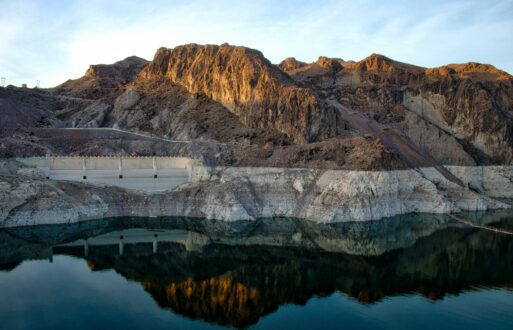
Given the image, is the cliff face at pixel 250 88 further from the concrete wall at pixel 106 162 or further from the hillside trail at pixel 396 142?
the concrete wall at pixel 106 162

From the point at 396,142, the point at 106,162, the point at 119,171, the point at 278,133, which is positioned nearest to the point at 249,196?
the point at 119,171

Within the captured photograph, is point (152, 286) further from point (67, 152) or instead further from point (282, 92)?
point (282, 92)

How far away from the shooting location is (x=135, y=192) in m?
60.6

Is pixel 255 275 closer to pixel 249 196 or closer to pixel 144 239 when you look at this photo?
pixel 144 239

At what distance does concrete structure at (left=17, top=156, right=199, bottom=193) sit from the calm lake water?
7.18m

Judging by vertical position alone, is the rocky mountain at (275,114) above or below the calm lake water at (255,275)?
above

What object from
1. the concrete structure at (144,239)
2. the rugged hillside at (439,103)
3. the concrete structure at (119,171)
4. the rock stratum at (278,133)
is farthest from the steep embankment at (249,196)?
the rugged hillside at (439,103)

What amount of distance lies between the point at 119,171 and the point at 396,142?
40798mm

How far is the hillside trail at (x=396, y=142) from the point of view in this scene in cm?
6988

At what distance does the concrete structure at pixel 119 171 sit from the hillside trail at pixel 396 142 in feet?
96.7

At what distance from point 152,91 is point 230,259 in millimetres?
56797

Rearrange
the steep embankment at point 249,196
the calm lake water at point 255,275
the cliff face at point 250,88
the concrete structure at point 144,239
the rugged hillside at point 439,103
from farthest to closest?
1. the rugged hillside at point 439,103
2. the cliff face at point 250,88
3. the steep embankment at point 249,196
4. the concrete structure at point 144,239
5. the calm lake water at point 255,275

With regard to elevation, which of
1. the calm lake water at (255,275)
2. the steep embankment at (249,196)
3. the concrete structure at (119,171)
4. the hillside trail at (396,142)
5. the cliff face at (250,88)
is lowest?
the calm lake water at (255,275)

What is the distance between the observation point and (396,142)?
242ft
